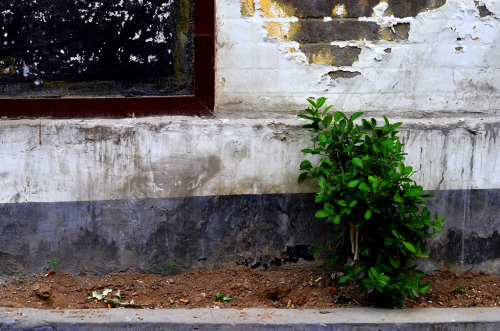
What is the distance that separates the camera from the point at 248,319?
3.34 m

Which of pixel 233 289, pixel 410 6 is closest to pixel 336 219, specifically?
pixel 233 289

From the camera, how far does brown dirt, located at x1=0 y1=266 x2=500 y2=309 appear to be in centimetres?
363

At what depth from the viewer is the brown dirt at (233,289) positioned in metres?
3.63

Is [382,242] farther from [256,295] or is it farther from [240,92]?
[240,92]

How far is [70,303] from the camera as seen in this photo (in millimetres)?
3592

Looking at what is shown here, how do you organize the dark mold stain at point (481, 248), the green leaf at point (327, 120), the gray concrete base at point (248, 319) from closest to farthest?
the gray concrete base at point (248, 319)
the green leaf at point (327, 120)
the dark mold stain at point (481, 248)

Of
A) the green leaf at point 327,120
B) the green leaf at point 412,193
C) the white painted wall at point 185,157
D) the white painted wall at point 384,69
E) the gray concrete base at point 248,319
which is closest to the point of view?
the gray concrete base at point 248,319

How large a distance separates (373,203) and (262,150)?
0.85 m

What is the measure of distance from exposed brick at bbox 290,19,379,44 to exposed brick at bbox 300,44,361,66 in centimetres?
4

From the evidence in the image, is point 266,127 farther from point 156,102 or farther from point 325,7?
point 325,7

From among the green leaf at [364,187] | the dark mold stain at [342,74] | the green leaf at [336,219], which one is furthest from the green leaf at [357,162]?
the dark mold stain at [342,74]

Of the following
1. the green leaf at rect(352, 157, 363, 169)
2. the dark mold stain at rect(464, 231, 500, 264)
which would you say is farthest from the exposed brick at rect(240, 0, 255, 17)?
the dark mold stain at rect(464, 231, 500, 264)

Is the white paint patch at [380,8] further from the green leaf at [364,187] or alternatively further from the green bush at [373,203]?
the green leaf at [364,187]

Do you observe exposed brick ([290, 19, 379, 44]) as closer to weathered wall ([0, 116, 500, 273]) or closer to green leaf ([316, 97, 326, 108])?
green leaf ([316, 97, 326, 108])
